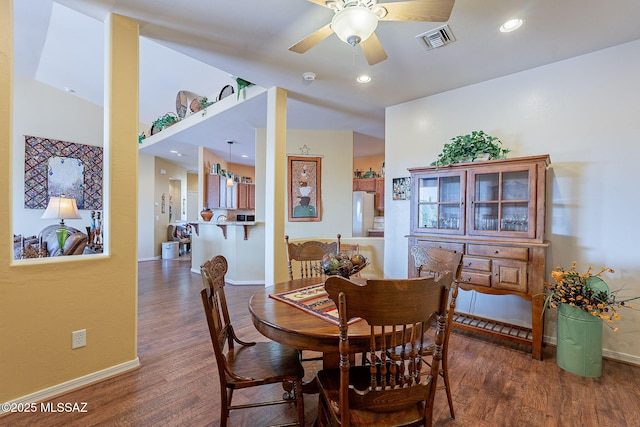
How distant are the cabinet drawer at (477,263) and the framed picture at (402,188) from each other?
1.21 metres

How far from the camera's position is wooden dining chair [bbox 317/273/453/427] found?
1024 millimetres

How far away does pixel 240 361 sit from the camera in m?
1.56

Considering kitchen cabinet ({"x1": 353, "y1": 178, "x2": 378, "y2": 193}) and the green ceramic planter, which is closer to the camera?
the green ceramic planter

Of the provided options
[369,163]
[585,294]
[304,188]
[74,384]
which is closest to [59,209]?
[74,384]

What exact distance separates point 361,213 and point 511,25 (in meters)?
3.74

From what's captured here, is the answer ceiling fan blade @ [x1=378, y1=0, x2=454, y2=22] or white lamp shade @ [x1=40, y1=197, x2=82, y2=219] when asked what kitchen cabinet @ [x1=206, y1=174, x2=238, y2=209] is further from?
ceiling fan blade @ [x1=378, y1=0, x2=454, y2=22]

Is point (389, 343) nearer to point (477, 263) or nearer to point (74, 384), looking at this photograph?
point (477, 263)

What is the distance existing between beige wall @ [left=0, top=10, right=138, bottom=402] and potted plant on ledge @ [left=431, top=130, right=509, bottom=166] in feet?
9.53

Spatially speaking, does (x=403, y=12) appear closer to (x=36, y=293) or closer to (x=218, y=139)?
(x=36, y=293)

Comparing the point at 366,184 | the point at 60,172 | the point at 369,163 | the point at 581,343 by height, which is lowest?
the point at 581,343

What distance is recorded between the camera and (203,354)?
247 cm

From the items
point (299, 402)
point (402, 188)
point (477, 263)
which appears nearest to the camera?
point (299, 402)

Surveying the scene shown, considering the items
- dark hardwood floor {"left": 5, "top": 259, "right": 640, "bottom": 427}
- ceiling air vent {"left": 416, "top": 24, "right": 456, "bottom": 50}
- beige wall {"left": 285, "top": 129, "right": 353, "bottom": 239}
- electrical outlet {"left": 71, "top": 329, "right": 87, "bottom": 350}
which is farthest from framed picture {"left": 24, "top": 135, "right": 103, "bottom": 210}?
ceiling air vent {"left": 416, "top": 24, "right": 456, "bottom": 50}

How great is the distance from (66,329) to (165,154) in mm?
6324
